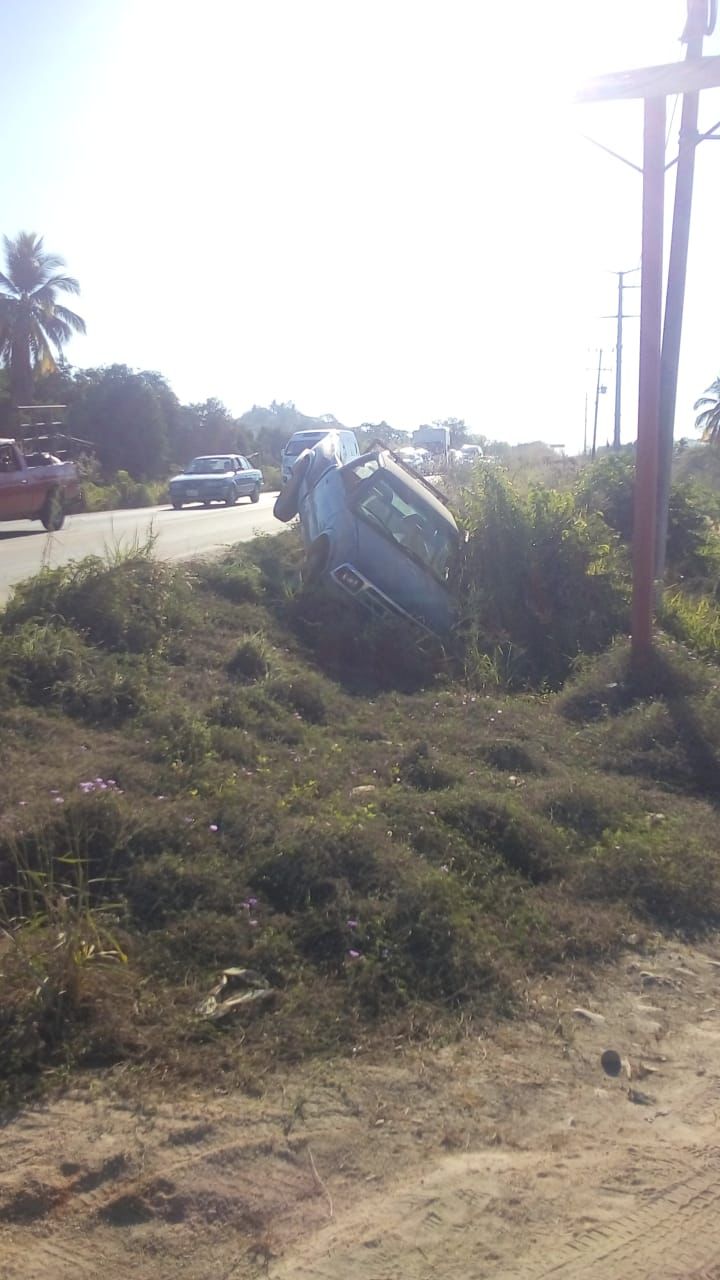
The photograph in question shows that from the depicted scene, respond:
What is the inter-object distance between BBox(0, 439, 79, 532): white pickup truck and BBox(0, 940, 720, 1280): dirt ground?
16.9 m

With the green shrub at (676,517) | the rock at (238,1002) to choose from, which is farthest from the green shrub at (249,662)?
the green shrub at (676,517)

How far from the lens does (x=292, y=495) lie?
1631cm

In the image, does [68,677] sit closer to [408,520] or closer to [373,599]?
[373,599]

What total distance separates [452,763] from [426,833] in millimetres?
1307

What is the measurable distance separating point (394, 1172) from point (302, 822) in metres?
2.31

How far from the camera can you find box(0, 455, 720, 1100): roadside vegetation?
414 centimetres

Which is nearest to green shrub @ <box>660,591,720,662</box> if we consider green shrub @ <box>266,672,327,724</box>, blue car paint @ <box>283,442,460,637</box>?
blue car paint @ <box>283,442,460,637</box>

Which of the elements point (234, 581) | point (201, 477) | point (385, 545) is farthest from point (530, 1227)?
point (201, 477)

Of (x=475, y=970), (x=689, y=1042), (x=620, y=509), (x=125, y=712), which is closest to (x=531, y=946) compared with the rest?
(x=475, y=970)

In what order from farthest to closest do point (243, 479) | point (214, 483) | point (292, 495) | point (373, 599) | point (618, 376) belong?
point (618, 376) → point (243, 479) → point (214, 483) → point (292, 495) → point (373, 599)

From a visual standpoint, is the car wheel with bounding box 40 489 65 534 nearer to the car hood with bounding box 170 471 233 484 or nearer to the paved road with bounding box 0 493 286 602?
the paved road with bounding box 0 493 286 602

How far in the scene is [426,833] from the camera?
5660mm

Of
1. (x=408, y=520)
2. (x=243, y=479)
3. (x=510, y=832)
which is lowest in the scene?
(x=510, y=832)

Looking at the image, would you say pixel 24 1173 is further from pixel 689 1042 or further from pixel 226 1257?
pixel 689 1042
